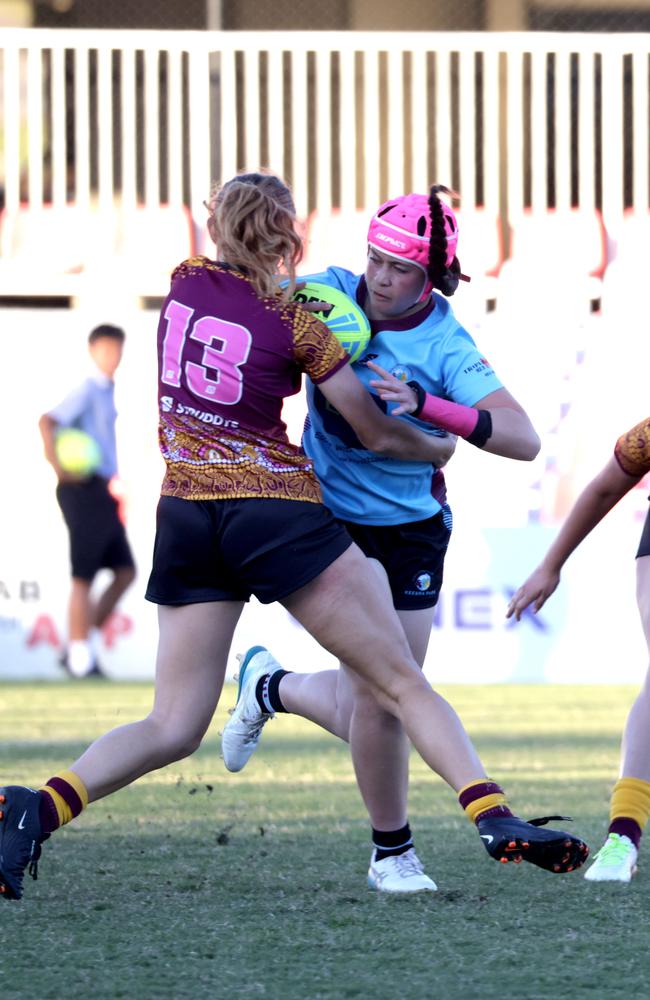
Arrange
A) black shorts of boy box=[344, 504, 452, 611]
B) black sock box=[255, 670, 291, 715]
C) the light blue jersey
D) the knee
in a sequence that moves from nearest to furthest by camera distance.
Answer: the knee
black shorts of boy box=[344, 504, 452, 611]
black sock box=[255, 670, 291, 715]
the light blue jersey

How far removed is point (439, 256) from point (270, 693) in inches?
59.8

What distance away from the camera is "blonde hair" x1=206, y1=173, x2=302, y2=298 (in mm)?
4020

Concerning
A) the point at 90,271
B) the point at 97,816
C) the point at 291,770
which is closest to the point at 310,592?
the point at 97,816

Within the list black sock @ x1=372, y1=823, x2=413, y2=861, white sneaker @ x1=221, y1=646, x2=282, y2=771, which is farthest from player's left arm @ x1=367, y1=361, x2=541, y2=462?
white sneaker @ x1=221, y1=646, x2=282, y2=771

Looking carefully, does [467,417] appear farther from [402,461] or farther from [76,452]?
[76,452]

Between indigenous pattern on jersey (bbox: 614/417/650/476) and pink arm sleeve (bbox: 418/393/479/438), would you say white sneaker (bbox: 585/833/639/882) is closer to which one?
indigenous pattern on jersey (bbox: 614/417/650/476)

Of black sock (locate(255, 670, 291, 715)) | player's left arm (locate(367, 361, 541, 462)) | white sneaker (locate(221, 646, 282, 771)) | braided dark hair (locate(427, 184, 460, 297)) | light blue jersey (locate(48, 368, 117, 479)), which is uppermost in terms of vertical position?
braided dark hair (locate(427, 184, 460, 297))

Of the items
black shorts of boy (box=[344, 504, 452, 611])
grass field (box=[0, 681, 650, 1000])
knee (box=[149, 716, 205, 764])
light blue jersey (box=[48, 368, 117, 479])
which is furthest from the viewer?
light blue jersey (box=[48, 368, 117, 479])

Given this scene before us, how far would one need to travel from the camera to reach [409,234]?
427 cm

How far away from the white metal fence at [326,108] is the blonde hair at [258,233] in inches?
370

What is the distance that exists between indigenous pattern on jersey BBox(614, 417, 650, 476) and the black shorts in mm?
807

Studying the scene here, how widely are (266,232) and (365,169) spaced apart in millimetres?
9813

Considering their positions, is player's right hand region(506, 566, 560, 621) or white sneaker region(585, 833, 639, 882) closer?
white sneaker region(585, 833, 639, 882)

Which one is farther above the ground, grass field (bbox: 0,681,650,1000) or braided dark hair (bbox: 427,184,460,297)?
braided dark hair (bbox: 427,184,460,297)
